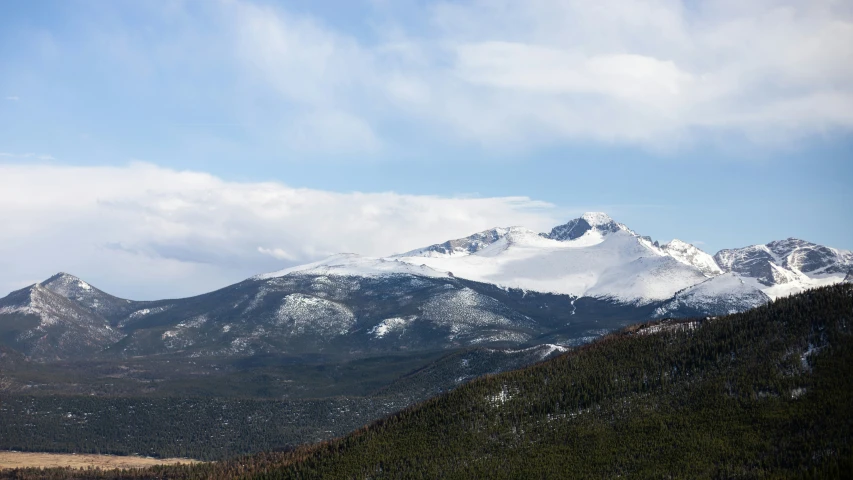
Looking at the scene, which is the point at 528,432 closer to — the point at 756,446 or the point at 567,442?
the point at 567,442

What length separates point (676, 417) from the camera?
6398 inches

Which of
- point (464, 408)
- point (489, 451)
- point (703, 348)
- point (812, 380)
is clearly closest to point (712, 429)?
point (812, 380)

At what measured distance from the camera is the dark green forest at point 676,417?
14362 cm

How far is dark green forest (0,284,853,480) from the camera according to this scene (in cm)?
14362

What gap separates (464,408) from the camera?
195375 mm

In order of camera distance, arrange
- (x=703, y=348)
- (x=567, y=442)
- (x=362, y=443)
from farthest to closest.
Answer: (x=362, y=443), (x=703, y=348), (x=567, y=442)

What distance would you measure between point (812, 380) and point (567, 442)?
1958 inches

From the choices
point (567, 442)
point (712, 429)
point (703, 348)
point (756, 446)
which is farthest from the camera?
point (703, 348)

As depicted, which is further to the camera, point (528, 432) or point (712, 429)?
point (528, 432)

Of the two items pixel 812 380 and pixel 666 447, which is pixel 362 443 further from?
pixel 812 380

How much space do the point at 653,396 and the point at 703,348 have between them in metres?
20.4

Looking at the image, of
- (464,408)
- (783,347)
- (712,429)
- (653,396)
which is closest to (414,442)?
(464,408)

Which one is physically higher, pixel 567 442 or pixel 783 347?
pixel 783 347

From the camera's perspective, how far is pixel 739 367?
6742 inches
